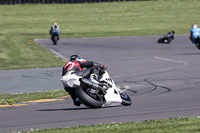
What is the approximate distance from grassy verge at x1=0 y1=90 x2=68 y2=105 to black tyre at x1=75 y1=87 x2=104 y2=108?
3222mm

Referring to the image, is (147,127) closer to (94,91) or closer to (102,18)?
(94,91)

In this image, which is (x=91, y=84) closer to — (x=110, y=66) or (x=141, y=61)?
(x=110, y=66)

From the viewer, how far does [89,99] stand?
35.9 ft

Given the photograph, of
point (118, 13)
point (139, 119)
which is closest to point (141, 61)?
point (139, 119)

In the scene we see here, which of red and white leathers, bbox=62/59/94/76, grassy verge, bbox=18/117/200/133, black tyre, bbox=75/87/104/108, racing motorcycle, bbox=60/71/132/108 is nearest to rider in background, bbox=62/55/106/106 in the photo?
red and white leathers, bbox=62/59/94/76

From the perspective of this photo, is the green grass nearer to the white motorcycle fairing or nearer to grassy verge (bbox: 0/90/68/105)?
grassy verge (bbox: 0/90/68/105)

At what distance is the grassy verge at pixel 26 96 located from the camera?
535 inches

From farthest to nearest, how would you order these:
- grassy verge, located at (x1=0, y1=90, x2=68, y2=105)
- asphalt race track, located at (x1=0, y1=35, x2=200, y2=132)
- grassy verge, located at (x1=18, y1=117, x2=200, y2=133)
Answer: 1. grassy verge, located at (x1=0, y1=90, x2=68, y2=105)
2. asphalt race track, located at (x1=0, y1=35, x2=200, y2=132)
3. grassy verge, located at (x1=18, y1=117, x2=200, y2=133)

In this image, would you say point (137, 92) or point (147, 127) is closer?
point (147, 127)

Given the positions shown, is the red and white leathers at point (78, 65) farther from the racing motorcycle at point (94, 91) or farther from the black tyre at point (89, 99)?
the black tyre at point (89, 99)

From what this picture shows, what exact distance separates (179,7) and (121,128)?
51.9 metres

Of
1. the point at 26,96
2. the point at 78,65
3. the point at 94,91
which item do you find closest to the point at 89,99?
the point at 94,91

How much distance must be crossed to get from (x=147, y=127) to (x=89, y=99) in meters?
2.71

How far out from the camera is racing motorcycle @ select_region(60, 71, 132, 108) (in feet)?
35.4
